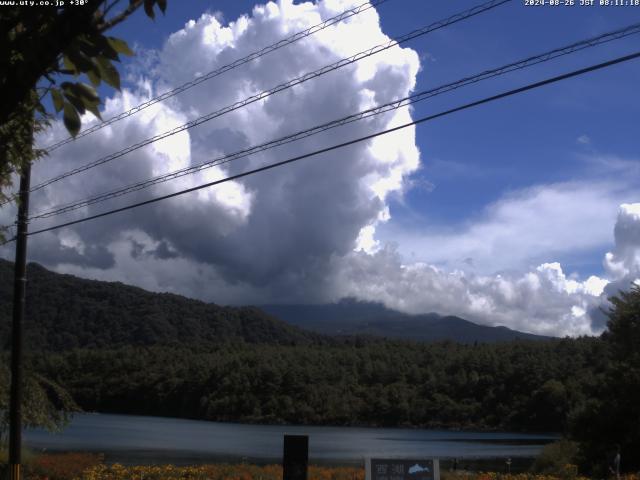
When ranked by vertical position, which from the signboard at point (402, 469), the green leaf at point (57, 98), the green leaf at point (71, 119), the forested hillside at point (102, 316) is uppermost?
the forested hillside at point (102, 316)

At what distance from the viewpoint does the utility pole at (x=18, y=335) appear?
49.4 ft

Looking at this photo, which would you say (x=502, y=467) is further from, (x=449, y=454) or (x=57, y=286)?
(x=57, y=286)

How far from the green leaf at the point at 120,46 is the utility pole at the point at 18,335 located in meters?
12.2

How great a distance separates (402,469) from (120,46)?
20.4 feet

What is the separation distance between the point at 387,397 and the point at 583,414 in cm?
7951

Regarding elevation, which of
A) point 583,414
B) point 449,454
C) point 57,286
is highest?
point 57,286

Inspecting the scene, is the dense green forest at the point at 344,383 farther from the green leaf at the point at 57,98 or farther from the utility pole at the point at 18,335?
the green leaf at the point at 57,98

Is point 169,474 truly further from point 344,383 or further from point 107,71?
point 344,383

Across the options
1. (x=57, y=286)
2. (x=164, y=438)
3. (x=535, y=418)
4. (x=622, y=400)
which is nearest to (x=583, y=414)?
(x=622, y=400)

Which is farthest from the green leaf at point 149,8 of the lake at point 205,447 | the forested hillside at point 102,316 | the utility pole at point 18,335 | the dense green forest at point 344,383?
the forested hillside at point 102,316

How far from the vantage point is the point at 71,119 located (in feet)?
12.6

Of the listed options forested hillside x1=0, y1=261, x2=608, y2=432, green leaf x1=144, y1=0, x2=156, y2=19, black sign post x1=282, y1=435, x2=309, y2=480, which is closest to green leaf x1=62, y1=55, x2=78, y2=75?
green leaf x1=144, y1=0, x2=156, y2=19

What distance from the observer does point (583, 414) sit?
32062mm

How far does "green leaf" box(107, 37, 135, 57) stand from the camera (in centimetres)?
378
